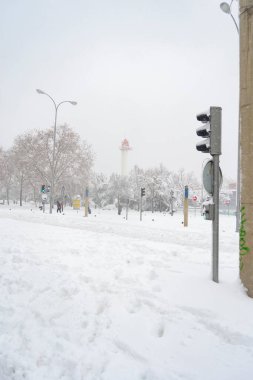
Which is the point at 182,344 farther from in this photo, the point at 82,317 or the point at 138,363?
the point at 82,317

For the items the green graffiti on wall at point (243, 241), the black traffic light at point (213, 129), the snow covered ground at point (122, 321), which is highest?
the black traffic light at point (213, 129)

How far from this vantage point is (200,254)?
26.2 feet

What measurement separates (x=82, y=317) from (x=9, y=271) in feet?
8.00

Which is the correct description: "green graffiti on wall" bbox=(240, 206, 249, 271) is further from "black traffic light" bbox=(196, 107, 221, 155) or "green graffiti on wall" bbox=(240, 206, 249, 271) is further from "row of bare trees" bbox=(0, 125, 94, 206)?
"row of bare trees" bbox=(0, 125, 94, 206)

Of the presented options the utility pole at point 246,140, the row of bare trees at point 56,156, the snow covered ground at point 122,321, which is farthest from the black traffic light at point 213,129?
the row of bare trees at point 56,156

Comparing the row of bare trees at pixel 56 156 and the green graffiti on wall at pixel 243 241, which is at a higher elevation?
the row of bare trees at pixel 56 156

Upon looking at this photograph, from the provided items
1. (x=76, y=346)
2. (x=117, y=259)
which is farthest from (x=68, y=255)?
(x=76, y=346)

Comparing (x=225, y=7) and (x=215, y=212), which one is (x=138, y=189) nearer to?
(x=225, y=7)

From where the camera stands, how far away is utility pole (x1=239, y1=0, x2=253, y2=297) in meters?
4.51

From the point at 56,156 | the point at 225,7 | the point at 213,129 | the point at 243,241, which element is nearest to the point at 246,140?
the point at 213,129

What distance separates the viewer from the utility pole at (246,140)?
14.8ft

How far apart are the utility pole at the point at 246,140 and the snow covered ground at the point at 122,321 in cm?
42

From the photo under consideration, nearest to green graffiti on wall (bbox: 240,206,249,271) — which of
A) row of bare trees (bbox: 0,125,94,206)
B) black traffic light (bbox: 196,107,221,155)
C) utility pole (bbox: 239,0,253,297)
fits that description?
utility pole (bbox: 239,0,253,297)

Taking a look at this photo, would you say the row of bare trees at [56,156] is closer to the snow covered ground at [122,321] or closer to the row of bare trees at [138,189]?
the row of bare trees at [138,189]
